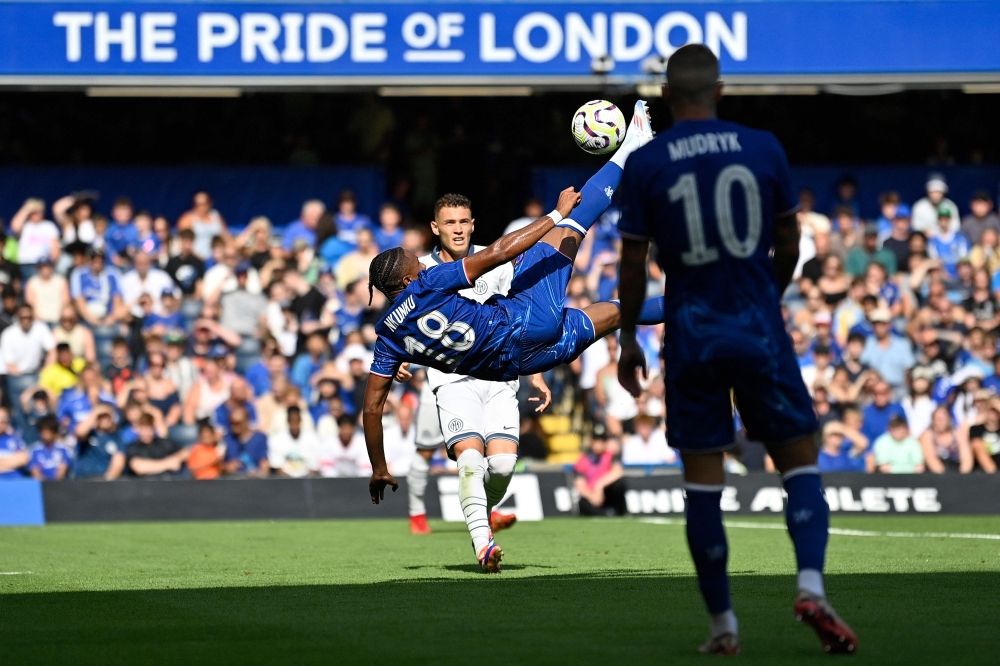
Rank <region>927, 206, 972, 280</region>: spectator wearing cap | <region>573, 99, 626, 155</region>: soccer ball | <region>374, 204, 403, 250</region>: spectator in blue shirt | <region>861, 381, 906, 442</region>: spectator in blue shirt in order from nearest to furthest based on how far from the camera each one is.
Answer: <region>573, 99, 626, 155</region>: soccer ball → <region>861, 381, 906, 442</region>: spectator in blue shirt → <region>374, 204, 403, 250</region>: spectator in blue shirt → <region>927, 206, 972, 280</region>: spectator wearing cap

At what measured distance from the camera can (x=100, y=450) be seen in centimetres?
1800

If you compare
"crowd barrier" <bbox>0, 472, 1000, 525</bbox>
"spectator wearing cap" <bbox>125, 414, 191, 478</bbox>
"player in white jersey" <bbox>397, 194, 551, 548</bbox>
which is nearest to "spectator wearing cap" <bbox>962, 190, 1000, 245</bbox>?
"crowd barrier" <bbox>0, 472, 1000, 525</bbox>

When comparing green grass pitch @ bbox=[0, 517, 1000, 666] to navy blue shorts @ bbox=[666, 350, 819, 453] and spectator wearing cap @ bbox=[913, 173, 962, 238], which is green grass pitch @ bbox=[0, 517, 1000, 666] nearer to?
navy blue shorts @ bbox=[666, 350, 819, 453]

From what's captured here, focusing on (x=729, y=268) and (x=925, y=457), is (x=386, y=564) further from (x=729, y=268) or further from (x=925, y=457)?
(x=925, y=457)

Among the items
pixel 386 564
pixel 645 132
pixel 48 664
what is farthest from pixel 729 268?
pixel 386 564

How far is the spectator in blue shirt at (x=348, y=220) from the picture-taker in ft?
69.6

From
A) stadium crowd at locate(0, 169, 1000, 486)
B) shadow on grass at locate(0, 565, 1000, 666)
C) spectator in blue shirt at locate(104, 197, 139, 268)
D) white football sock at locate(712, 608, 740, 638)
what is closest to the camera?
white football sock at locate(712, 608, 740, 638)

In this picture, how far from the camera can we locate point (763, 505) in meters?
17.2

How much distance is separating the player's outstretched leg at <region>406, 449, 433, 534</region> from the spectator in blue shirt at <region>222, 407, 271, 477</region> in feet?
12.5

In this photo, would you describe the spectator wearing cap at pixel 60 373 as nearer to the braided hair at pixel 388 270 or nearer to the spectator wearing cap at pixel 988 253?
the braided hair at pixel 388 270

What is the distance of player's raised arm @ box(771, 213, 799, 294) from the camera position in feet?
19.5

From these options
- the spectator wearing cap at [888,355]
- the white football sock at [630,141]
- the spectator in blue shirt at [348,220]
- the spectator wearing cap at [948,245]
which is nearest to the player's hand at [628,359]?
the white football sock at [630,141]

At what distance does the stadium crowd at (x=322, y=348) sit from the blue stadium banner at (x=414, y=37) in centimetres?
Result: 208

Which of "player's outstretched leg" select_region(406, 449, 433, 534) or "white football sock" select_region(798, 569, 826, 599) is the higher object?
"white football sock" select_region(798, 569, 826, 599)
